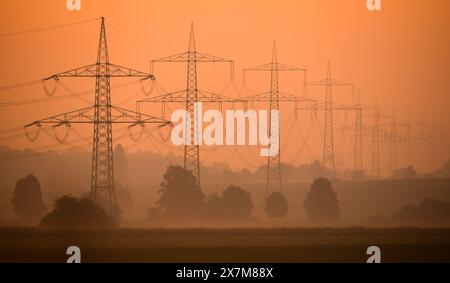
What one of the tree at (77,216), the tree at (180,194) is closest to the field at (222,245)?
the tree at (77,216)

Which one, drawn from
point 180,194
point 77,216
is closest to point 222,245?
point 180,194

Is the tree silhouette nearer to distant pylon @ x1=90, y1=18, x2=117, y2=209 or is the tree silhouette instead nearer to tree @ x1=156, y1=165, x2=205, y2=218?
tree @ x1=156, y1=165, x2=205, y2=218

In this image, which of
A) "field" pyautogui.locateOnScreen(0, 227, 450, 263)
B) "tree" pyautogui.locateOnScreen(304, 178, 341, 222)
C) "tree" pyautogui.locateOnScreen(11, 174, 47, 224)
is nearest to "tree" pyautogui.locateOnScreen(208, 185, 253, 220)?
"field" pyautogui.locateOnScreen(0, 227, 450, 263)

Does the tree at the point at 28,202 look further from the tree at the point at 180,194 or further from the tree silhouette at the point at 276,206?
the tree silhouette at the point at 276,206

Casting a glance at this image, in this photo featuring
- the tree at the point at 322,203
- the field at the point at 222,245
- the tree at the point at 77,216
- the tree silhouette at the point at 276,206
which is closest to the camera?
the field at the point at 222,245

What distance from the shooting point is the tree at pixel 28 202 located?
38344 millimetres

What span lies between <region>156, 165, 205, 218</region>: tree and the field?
2.28 metres

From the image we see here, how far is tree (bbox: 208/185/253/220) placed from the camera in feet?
132

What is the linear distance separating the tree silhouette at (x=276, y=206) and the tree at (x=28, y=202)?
9.89m

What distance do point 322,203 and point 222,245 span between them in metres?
7.38

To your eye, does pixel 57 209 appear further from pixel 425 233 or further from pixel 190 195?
pixel 425 233

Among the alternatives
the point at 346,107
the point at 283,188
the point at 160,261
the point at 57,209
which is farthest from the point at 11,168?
the point at 346,107
